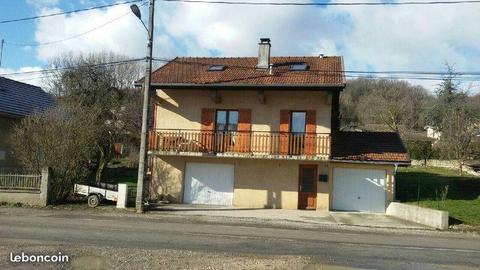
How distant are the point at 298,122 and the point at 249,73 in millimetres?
3545

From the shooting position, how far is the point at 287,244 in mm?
11609

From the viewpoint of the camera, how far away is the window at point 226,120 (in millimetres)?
24047

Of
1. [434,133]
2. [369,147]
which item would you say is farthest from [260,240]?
[434,133]

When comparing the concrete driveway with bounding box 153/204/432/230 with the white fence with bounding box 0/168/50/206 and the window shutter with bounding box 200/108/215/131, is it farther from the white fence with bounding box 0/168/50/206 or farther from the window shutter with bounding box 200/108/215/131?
the white fence with bounding box 0/168/50/206

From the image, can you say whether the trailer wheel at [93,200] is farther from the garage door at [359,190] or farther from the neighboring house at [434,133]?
the neighboring house at [434,133]

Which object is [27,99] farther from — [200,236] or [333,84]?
[200,236]

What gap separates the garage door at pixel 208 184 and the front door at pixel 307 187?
336cm

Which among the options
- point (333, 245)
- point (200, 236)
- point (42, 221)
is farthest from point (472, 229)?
point (42, 221)

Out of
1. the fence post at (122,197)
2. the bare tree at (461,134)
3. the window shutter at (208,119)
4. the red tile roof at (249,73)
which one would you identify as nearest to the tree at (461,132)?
the bare tree at (461,134)

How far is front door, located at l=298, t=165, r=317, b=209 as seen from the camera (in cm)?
2310

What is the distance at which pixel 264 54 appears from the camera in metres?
25.3

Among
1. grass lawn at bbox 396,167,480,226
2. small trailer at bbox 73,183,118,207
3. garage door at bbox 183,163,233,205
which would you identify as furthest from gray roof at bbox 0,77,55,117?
grass lawn at bbox 396,167,480,226

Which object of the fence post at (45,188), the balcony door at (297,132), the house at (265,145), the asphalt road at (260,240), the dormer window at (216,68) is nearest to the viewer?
the asphalt road at (260,240)

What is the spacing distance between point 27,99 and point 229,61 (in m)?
13.0
